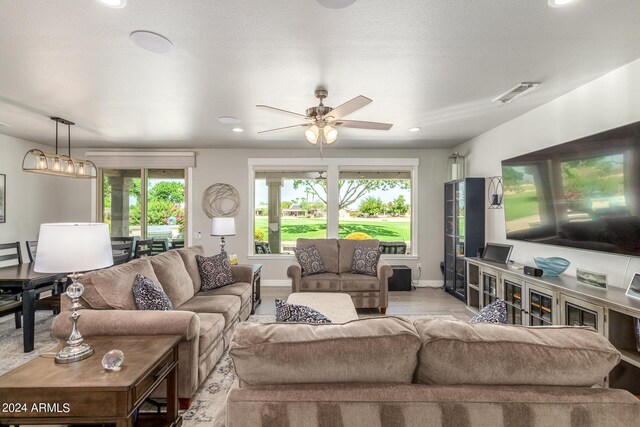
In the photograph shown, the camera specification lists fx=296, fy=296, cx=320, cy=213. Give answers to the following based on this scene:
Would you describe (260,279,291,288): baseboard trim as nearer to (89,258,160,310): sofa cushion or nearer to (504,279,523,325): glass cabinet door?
(89,258,160,310): sofa cushion

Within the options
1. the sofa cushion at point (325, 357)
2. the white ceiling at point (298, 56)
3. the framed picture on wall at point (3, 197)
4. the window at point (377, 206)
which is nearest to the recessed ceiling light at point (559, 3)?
the white ceiling at point (298, 56)

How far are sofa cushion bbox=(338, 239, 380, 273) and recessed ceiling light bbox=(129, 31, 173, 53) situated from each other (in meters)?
3.37

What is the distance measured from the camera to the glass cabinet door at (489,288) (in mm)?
3536

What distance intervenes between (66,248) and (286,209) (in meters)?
4.41

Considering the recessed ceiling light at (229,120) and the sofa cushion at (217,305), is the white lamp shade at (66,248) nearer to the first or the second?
the sofa cushion at (217,305)

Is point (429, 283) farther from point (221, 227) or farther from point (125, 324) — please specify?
point (125, 324)

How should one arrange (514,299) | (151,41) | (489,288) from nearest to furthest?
(151,41) → (514,299) → (489,288)

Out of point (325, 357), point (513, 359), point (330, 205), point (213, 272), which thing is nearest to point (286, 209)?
point (330, 205)

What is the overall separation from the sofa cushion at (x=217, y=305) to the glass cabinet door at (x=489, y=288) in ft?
9.80

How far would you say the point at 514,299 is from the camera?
323 cm

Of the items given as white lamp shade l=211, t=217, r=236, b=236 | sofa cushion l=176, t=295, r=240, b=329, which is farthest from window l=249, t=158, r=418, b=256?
sofa cushion l=176, t=295, r=240, b=329

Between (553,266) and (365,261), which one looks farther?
(365,261)

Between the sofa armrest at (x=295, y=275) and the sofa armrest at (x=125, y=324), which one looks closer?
the sofa armrest at (x=125, y=324)

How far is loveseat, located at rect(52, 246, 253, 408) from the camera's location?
1924mm
